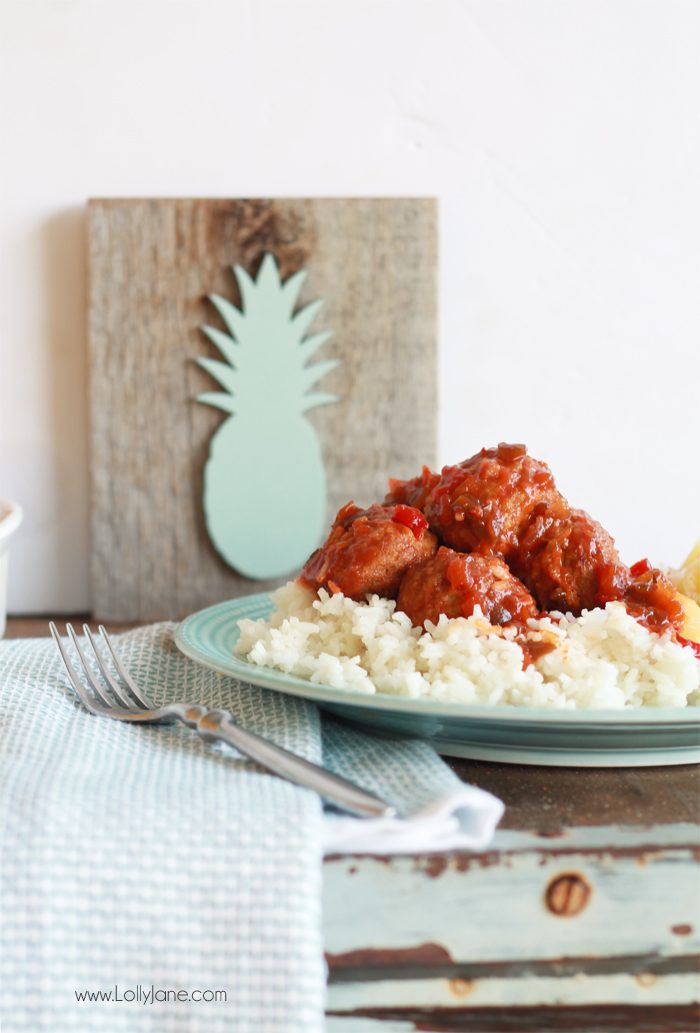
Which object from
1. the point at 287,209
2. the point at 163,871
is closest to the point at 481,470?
the point at 163,871

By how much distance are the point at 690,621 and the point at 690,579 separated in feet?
0.42

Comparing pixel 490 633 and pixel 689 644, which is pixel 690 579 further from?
pixel 490 633

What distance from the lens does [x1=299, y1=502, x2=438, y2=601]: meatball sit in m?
1.09

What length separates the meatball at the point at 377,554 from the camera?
1.09 meters

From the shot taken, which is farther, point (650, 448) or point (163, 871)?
point (650, 448)

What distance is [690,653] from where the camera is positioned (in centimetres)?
97

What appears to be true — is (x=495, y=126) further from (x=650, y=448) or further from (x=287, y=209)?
(x=650, y=448)

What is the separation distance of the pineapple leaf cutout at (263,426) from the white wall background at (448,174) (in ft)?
0.82

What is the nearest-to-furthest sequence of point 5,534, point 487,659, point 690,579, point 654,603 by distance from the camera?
1. point 487,659
2. point 654,603
3. point 690,579
4. point 5,534

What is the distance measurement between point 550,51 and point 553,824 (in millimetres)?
1812

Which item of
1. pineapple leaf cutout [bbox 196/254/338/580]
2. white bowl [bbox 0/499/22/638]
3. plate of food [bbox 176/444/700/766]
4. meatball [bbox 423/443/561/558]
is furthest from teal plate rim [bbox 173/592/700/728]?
pineapple leaf cutout [bbox 196/254/338/580]

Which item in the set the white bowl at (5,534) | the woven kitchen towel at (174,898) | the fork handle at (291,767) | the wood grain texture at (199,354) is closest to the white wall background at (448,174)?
the wood grain texture at (199,354)

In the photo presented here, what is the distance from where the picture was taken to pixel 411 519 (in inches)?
43.9

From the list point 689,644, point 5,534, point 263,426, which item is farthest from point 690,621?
point 263,426
